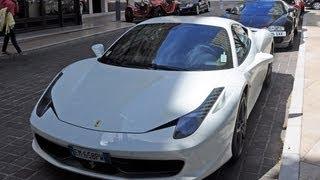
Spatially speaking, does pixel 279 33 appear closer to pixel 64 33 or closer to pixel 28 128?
pixel 64 33

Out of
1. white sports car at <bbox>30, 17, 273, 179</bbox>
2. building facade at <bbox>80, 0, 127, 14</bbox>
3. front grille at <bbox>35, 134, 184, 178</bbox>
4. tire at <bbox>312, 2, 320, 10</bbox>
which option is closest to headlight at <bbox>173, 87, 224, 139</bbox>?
white sports car at <bbox>30, 17, 273, 179</bbox>

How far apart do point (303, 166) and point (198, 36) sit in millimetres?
1804

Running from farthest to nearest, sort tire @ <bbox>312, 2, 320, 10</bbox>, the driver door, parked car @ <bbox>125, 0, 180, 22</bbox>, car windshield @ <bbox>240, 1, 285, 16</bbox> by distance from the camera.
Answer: tire @ <bbox>312, 2, 320, 10</bbox> → parked car @ <bbox>125, 0, 180, 22</bbox> → car windshield @ <bbox>240, 1, 285, 16</bbox> → the driver door

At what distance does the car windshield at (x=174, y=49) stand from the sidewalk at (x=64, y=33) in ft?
24.4

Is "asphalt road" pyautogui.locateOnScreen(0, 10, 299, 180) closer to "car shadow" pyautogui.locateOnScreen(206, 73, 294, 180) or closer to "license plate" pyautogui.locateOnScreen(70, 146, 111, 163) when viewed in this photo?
"car shadow" pyautogui.locateOnScreen(206, 73, 294, 180)

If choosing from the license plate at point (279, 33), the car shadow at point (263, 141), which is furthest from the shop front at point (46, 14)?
the car shadow at point (263, 141)

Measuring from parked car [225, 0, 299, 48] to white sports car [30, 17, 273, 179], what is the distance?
6613mm

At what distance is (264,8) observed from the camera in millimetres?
12828

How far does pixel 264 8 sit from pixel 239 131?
8.94 m

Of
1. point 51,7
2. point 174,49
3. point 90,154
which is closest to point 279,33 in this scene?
point 174,49

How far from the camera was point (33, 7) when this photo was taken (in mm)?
16281

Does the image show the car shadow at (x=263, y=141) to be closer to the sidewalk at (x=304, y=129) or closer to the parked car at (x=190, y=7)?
the sidewalk at (x=304, y=129)

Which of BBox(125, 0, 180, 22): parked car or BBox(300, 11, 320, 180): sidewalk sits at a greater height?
BBox(300, 11, 320, 180): sidewalk

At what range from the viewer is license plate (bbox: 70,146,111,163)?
3.57 metres
